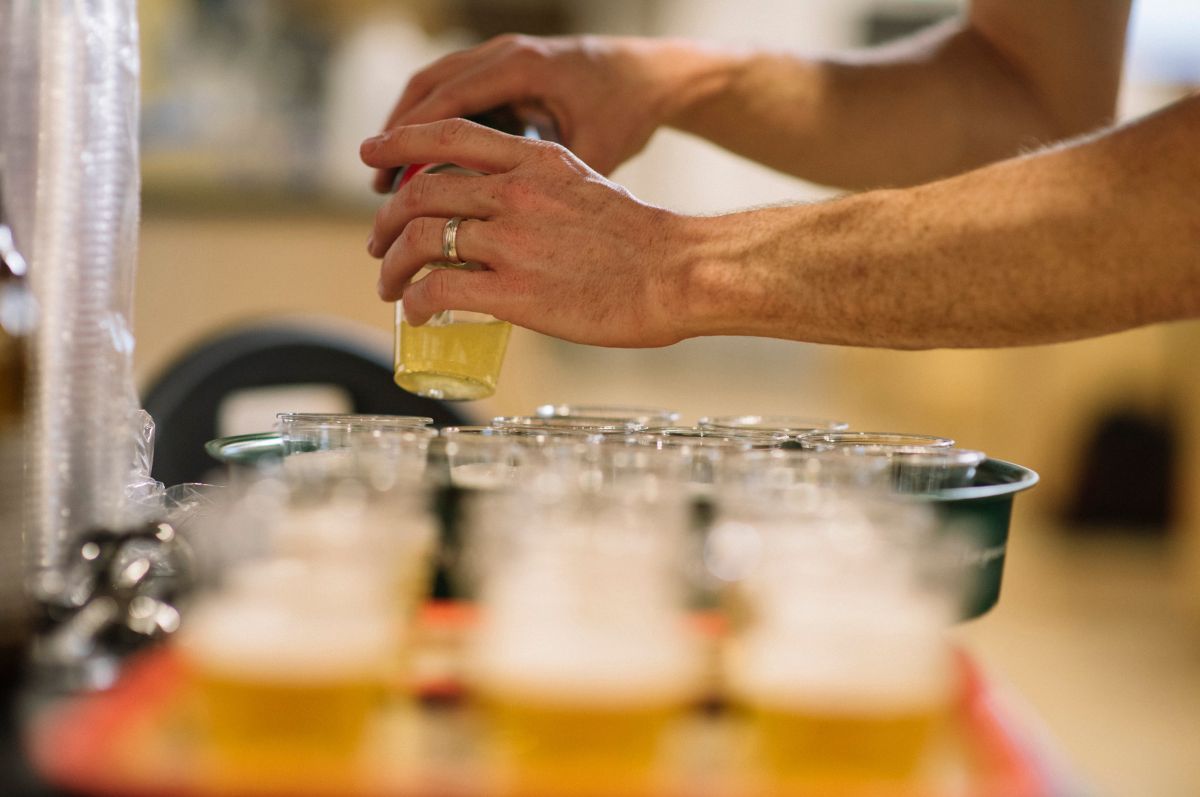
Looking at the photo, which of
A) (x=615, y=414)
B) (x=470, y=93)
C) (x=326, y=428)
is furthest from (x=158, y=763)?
(x=470, y=93)

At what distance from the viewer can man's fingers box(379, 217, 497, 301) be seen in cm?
103

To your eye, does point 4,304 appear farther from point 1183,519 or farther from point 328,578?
point 1183,519

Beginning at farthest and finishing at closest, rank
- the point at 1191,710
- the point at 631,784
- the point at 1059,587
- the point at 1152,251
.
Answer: the point at 1059,587
the point at 1191,710
the point at 1152,251
the point at 631,784

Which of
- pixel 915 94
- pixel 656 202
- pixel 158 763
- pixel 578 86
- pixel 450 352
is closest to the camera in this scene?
pixel 158 763

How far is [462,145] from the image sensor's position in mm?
1029

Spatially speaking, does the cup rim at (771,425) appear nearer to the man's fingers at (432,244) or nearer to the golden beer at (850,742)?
the man's fingers at (432,244)

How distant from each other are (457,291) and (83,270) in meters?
0.29

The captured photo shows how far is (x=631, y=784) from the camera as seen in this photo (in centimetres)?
48

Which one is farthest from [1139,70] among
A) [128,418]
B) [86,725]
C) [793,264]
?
[86,725]

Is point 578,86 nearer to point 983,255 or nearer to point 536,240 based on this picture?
point 536,240

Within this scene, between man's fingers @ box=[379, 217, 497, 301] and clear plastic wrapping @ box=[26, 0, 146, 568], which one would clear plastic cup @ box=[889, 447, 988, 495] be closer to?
man's fingers @ box=[379, 217, 497, 301]

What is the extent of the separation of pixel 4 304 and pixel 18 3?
1.07 ft

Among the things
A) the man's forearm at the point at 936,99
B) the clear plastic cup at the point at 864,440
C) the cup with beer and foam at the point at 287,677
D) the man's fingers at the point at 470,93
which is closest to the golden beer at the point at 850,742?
the cup with beer and foam at the point at 287,677

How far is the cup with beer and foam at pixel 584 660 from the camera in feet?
1.61
